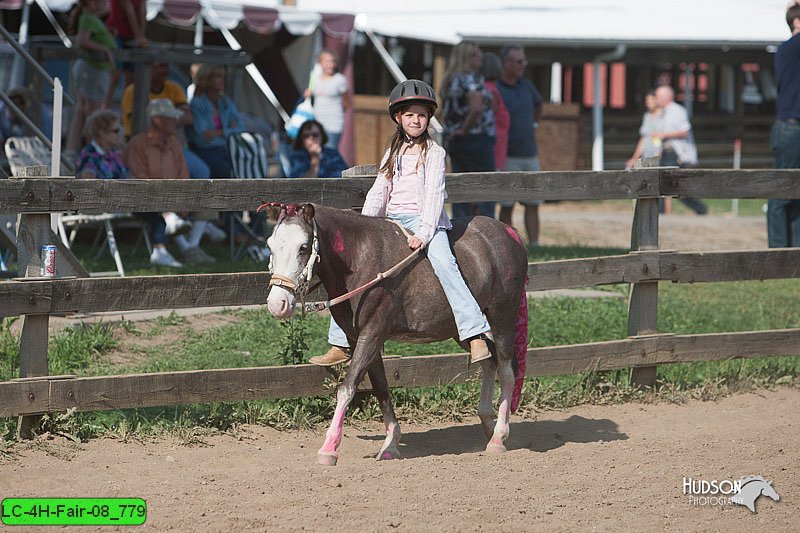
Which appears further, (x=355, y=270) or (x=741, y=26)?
(x=741, y=26)

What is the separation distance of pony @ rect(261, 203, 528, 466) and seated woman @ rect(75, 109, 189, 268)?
4.51m

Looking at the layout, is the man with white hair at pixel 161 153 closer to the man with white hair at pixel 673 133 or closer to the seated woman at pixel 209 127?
the seated woman at pixel 209 127

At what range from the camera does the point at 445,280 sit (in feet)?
19.7

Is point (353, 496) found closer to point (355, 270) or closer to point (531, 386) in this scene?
point (355, 270)

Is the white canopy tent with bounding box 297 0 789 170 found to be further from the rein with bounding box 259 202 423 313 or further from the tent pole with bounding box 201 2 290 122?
the rein with bounding box 259 202 423 313

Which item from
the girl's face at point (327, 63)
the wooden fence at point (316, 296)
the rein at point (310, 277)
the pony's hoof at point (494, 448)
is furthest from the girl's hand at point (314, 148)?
the pony's hoof at point (494, 448)

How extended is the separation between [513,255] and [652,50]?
18852 mm

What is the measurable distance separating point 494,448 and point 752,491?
54.0 inches

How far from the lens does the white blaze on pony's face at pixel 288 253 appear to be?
5.24 m

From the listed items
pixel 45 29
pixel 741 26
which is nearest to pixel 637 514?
pixel 45 29

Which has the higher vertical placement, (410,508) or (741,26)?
(741,26)

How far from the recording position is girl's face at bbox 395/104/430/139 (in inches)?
235

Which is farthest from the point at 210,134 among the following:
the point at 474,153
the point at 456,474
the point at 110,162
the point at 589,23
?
the point at 589,23

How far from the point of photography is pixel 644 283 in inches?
301
